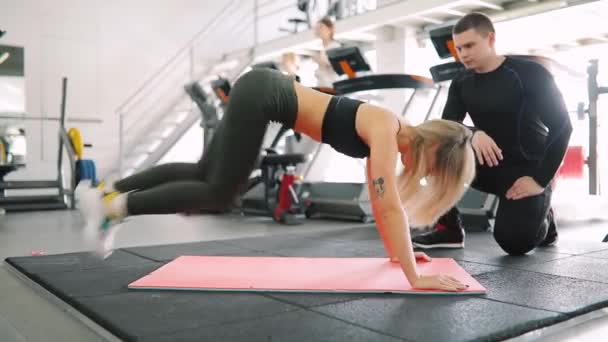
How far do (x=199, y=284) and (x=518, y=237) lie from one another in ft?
5.07

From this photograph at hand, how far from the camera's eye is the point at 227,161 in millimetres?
1859

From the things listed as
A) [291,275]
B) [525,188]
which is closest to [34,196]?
[291,275]

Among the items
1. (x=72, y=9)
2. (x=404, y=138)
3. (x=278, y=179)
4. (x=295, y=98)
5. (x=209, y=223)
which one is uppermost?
(x=72, y=9)

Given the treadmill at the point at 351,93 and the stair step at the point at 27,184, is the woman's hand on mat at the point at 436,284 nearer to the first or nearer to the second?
the treadmill at the point at 351,93

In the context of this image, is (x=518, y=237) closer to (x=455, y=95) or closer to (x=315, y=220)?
(x=455, y=95)

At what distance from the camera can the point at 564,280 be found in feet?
6.75

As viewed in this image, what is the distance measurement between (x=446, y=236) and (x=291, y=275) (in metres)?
1.11

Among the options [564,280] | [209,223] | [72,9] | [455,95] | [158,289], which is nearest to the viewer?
[158,289]

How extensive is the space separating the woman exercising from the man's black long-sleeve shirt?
736 millimetres

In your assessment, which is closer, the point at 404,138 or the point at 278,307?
the point at 278,307

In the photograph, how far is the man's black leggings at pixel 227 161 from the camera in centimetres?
183

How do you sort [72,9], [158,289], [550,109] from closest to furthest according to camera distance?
[158,289] → [550,109] → [72,9]

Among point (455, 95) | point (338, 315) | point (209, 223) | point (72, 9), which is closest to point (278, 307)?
point (338, 315)

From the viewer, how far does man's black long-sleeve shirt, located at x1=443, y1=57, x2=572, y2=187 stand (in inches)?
97.6
